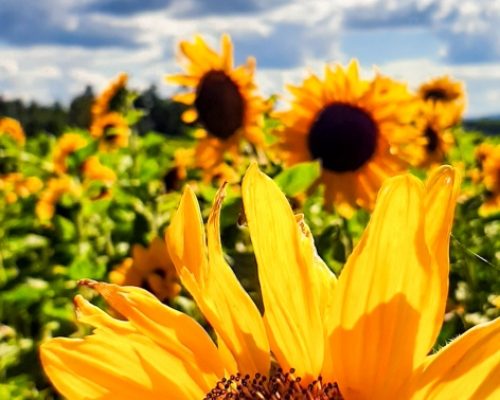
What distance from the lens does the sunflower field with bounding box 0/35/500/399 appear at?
801 mm

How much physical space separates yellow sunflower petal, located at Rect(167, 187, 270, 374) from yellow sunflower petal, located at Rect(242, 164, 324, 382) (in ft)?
0.10

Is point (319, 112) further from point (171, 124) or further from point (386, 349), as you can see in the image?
point (171, 124)

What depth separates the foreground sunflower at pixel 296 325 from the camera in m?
0.78

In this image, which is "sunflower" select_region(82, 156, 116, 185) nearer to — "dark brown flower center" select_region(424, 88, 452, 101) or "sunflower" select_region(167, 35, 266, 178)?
"sunflower" select_region(167, 35, 266, 178)

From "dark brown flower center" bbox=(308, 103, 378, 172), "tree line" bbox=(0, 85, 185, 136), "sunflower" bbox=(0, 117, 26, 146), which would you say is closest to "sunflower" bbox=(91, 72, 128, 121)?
"sunflower" bbox=(0, 117, 26, 146)

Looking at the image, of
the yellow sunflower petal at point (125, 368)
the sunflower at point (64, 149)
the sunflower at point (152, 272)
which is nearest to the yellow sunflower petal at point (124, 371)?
the yellow sunflower petal at point (125, 368)

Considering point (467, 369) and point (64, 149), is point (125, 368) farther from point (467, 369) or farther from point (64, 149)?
point (64, 149)

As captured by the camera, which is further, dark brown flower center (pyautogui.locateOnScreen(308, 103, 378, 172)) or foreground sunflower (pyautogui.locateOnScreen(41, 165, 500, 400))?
dark brown flower center (pyautogui.locateOnScreen(308, 103, 378, 172))

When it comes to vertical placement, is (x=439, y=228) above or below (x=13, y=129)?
above

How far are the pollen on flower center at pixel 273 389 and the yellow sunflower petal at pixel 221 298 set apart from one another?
0.02 meters

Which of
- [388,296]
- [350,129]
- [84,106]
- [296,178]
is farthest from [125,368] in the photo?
[84,106]

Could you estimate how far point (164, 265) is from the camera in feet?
8.70

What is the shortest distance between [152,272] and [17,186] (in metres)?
2.68

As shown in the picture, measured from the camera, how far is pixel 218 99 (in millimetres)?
3559
